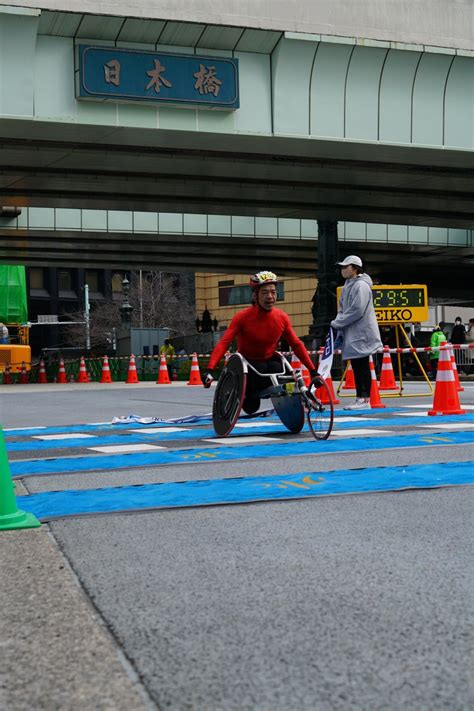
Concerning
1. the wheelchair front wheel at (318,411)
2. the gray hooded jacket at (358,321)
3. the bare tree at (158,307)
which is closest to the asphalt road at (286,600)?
the wheelchair front wheel at (318,411)

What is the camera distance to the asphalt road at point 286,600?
9.27ft

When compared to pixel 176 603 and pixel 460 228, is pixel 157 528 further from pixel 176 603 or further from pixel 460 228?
pixel 460 228

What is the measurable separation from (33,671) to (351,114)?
79.1 feet

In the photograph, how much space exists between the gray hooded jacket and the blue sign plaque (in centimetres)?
1147

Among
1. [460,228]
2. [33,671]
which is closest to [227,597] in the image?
[33,671]

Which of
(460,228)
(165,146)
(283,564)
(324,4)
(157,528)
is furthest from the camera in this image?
(460,228)

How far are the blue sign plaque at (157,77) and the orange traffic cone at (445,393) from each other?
42.8 ft

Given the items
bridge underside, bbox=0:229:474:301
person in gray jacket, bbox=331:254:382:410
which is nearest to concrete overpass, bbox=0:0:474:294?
bridge underside, bbox=0:229:474:301

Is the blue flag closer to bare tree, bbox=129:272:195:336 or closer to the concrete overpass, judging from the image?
the concrete overpass

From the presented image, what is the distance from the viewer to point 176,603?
3.76 meters

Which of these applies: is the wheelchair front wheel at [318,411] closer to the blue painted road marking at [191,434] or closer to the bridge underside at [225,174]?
the blue painted road marking at [191,434]

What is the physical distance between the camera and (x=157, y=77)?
23.9m

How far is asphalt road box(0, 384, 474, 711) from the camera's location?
2.82m

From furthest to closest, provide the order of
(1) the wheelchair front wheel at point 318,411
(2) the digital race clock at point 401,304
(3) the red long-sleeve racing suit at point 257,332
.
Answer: (2) the digital race clock at point 401,304
(3) the red long-sleeve racing suit at point 257,332
(1) the wheelchair front wheel at point 318,411
